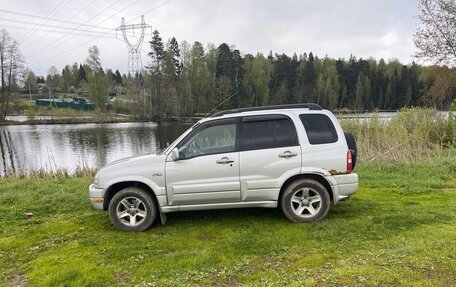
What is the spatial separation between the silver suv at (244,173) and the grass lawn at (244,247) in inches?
15.1

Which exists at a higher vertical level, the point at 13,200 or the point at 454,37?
the point at 454,37

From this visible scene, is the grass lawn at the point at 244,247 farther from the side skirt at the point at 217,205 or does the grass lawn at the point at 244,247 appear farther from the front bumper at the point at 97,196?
the front bumper at the point at 97,196

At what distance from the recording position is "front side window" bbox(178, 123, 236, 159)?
5242mm

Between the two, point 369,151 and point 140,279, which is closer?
point 140,279

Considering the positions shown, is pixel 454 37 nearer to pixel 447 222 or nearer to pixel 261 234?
pixel 447 222

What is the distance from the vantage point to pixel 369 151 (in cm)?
1262

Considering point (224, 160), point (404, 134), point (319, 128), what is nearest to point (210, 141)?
point (224, 160)

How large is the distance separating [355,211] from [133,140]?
2984cm

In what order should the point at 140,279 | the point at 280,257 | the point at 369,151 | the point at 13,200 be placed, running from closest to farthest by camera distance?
the point at 140,279, the point at 280,257, the point at 13,200, the point at 369,151

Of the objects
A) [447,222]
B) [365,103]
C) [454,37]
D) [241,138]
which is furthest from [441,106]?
[365,103]

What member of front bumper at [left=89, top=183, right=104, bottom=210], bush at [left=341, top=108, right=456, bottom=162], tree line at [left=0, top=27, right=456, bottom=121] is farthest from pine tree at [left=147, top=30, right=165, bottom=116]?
front bumper at [left=89, top=183, right=104, bottom=210]

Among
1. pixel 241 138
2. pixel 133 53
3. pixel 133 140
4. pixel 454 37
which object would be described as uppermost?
pixel 133 53

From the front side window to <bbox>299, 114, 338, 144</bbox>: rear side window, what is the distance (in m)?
1.21

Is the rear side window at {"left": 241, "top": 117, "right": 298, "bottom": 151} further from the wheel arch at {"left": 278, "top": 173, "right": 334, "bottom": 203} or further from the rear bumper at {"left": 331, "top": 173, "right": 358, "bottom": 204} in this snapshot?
the rear bumper at {"left": 331, "top": 173, "right": 358, "bottom": 204}
